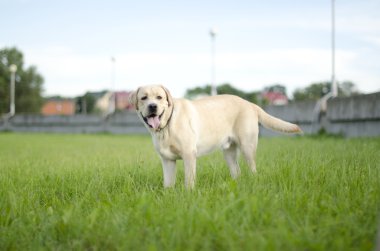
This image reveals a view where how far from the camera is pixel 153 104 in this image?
4.48m

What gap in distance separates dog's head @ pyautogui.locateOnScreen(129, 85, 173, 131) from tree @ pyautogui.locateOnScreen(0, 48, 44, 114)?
6017 cm

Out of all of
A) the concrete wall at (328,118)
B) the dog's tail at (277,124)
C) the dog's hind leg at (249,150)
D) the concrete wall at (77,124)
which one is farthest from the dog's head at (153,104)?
the concrete wall at (77,124)

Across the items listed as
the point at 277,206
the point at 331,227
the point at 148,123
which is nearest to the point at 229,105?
the point at 148,123

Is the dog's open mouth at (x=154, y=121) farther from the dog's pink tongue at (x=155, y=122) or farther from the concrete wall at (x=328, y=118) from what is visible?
the concrete wall at (x=328, y=118)

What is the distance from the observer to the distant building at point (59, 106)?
322ft

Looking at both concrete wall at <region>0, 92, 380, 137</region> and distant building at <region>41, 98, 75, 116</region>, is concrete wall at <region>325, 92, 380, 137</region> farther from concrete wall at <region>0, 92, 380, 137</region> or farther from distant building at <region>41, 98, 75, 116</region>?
distant building at <region>41, 98, 75, 116</region>

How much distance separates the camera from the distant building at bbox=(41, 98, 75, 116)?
322 feet

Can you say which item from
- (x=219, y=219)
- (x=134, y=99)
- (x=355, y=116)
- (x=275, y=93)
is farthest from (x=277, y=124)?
(x=275, y=93)

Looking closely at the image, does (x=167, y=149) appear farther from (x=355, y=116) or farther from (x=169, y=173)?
(x=355, y=116)

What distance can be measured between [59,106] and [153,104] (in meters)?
99.5

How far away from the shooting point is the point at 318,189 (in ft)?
11.1

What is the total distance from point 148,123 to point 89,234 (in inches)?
80.5

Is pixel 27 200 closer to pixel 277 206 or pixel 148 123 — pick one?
pixel 148 123

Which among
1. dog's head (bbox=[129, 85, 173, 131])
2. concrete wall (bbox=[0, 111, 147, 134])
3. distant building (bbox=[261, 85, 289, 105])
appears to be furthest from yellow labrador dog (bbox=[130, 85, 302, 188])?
distant building (bbox=[261, 85, 289, 105])
